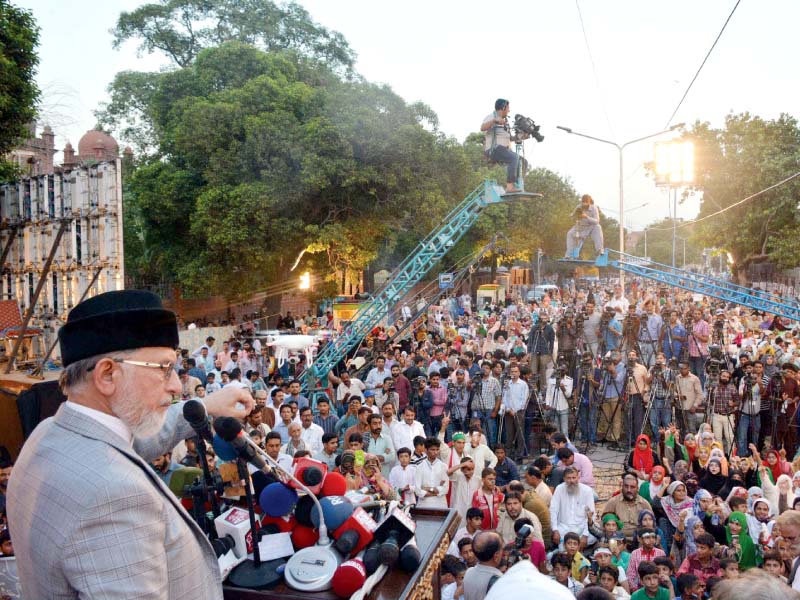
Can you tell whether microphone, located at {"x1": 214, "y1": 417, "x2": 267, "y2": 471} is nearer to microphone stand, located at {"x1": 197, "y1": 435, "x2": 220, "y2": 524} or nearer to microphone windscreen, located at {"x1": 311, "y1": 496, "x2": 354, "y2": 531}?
microphone stand, located at {"x1": 197, "y1": 435, "x2": 220, "y2": 524}

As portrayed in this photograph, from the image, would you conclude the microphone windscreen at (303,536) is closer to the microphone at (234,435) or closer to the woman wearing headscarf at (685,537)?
the microphone at (234,435)

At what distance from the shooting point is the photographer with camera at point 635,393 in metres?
10.2

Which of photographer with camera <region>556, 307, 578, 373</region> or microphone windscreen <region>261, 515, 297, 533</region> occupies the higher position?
photographer with camera <region>556, 307, 578, 373</region>

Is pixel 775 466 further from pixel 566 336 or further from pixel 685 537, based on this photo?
pixel 566 336

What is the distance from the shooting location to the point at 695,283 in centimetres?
1372

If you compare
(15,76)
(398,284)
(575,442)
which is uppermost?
(15,76)

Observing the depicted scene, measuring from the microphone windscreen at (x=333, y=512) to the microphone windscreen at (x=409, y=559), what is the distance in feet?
0.82

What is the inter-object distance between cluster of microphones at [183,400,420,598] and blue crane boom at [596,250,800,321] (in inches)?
464

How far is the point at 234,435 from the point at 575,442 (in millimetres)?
9696

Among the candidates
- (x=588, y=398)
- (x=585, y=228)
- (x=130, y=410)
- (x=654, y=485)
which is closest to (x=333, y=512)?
(x=130, y=410)

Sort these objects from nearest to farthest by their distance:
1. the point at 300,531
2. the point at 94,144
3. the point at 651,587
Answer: the point at 300,531 → the point at 651,587 → the point at 94,144

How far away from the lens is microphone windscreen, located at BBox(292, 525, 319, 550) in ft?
7.73

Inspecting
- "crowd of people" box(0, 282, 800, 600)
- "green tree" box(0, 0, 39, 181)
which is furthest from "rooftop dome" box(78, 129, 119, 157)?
"crowd of people" box(0, 282, 800, 600)

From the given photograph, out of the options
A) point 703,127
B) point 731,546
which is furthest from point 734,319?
point 703,127
